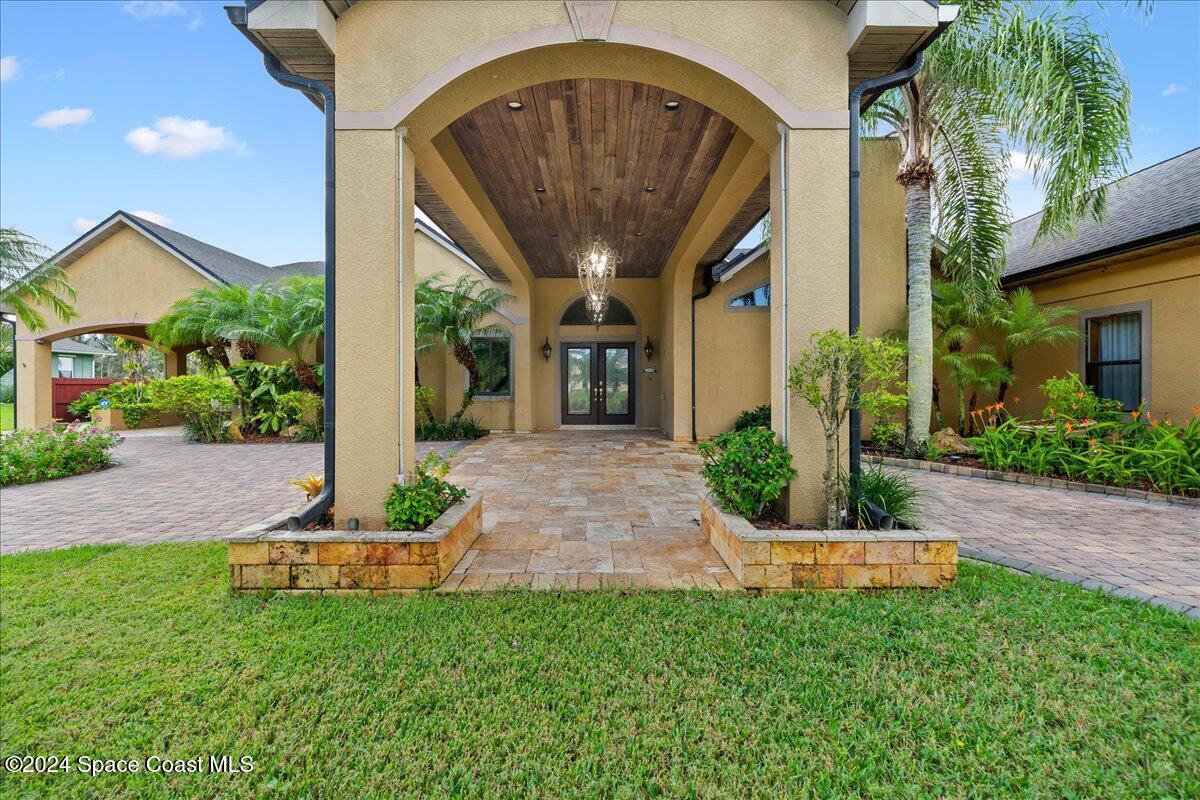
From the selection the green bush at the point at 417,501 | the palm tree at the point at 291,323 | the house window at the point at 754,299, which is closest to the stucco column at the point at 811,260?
the green bush at the point at 417,501

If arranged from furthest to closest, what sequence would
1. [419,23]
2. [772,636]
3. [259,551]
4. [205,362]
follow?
[205,362] < [419,23] < [259,551] < [772,636]

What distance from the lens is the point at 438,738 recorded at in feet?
5.88

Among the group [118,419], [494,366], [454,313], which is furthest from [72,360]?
[454,313]

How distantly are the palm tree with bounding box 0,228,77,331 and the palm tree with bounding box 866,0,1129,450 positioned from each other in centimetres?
1642

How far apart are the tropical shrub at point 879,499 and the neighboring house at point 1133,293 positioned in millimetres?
6170

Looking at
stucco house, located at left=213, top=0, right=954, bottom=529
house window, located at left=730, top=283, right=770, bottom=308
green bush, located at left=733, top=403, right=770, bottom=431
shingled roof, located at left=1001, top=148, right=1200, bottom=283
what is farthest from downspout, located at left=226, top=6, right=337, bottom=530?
shingled roof, located at left=1001, top=148, right=1200, bottom=283

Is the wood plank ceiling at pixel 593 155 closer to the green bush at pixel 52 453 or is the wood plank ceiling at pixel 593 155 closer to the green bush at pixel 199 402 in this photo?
the green bush at pixel 52 453

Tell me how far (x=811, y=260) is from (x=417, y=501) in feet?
10.3

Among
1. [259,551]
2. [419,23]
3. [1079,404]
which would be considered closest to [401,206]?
[419,23]

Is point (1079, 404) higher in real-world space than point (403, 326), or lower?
lower

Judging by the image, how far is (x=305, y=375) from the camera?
10.5 meters

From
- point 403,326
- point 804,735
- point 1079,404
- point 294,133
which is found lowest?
point 804,735

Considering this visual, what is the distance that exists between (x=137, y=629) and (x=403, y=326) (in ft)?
7.23

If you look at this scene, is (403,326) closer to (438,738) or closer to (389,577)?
(389,577)
